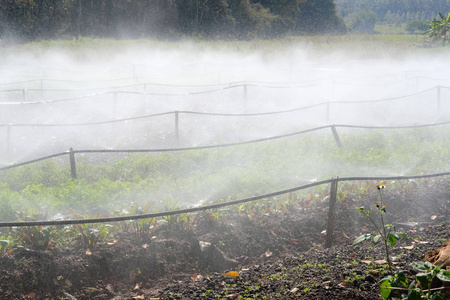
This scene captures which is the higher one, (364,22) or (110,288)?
(364,22)

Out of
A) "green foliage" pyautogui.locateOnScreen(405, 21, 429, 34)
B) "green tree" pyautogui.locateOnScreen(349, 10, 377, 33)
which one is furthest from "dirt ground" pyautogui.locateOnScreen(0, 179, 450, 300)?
"green foliage" pyautogui.locateOnScreen(405, 21, 429, 34)

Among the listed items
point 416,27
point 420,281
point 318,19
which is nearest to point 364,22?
point 416,27

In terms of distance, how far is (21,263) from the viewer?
16.0 ft

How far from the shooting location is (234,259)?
5.57 metres

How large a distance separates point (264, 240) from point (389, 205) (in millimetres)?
2122

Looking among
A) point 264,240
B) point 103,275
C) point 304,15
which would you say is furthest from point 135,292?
point 304,15

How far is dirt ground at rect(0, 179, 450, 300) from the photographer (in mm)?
4215

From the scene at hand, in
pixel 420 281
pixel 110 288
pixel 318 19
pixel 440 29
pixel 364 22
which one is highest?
pixel 364 22

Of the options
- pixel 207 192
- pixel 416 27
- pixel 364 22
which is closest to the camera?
pixel 207 192

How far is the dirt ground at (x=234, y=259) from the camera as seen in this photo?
421 cm

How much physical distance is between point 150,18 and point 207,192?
35172 mm

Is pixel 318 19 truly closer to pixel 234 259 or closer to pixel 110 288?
pixel 234 259

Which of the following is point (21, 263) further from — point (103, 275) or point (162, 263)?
point (162, 263)

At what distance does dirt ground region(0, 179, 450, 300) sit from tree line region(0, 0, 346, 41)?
28780 millimetres
